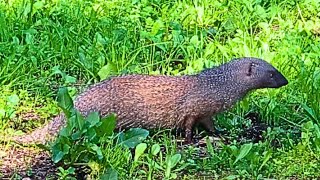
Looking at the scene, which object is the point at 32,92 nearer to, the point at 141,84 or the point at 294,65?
the point at 141,84

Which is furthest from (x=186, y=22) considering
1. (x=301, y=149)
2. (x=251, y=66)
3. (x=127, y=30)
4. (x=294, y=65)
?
(x=301, y=149)

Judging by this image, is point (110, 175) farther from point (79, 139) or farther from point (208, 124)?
point (208, 124)

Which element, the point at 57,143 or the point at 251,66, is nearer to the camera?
the point at 57,143

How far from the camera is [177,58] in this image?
4.64m

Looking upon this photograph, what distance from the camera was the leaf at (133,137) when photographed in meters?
3.29

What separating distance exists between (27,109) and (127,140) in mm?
846

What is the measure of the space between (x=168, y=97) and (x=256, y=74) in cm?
50

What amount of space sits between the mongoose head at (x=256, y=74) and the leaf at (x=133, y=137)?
78 centimetres

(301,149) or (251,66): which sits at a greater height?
(251,66)

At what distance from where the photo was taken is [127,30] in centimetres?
490

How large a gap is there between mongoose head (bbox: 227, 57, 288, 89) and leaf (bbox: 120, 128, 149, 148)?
778mm

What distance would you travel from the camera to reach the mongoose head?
3.90 metres

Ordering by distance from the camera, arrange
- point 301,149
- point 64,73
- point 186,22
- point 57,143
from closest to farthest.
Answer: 1. point 57,143
2. point 301,149
3. point 64,73
4. point 186,22

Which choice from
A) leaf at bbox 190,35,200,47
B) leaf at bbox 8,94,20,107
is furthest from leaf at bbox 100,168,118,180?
leaf at bbox 190,35,200,47
